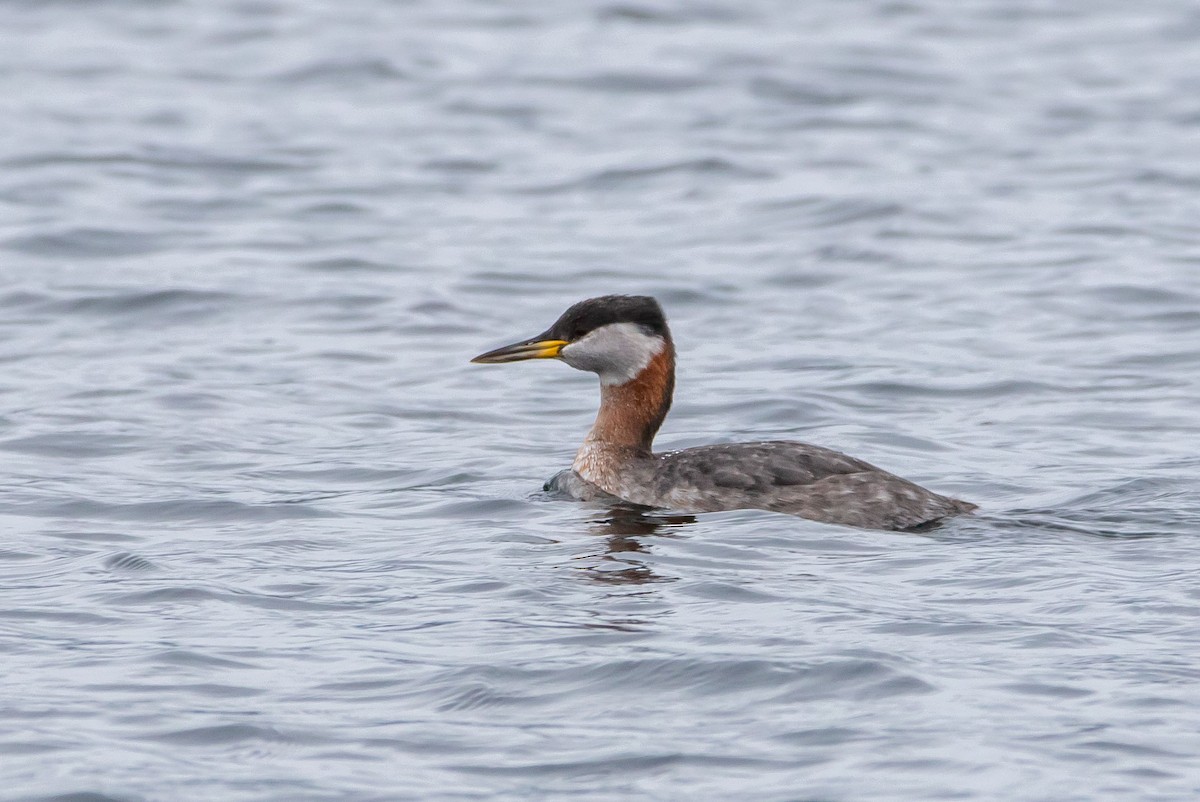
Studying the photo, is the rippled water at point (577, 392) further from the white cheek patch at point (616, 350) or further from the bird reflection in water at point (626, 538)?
the white cheek patch at point (616, 350)

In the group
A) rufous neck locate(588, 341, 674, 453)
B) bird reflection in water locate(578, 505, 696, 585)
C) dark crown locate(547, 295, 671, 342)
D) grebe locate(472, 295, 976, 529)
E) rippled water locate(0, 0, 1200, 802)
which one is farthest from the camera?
rufous neck locate(588, 341, 674, 453)

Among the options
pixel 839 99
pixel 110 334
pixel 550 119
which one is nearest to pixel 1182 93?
pixel 839 99

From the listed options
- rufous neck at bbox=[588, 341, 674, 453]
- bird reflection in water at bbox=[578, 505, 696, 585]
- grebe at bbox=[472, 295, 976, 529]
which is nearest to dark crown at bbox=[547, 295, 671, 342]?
grebe at bbox=[472, 295, 976, 529]

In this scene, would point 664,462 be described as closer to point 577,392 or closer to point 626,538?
point 626,538

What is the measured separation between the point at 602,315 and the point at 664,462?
1.01 metres

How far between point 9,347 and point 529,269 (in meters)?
5.05

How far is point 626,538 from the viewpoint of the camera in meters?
11.3

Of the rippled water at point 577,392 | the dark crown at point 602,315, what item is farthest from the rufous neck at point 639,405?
the rippled water at point 577,392

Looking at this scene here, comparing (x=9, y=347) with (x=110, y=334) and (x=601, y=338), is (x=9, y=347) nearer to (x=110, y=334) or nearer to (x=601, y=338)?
(x=110, y=334)

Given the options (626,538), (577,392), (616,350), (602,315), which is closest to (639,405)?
(616,350)

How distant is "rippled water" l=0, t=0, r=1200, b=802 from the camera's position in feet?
26.8

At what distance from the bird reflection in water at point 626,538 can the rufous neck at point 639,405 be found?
0.77m

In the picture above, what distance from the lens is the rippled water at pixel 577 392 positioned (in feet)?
26.8

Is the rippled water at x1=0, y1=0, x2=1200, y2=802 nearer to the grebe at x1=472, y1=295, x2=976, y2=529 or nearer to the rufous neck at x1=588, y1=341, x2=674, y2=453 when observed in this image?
the grebe at x1=472, y1=295, x2=976, y2=529
